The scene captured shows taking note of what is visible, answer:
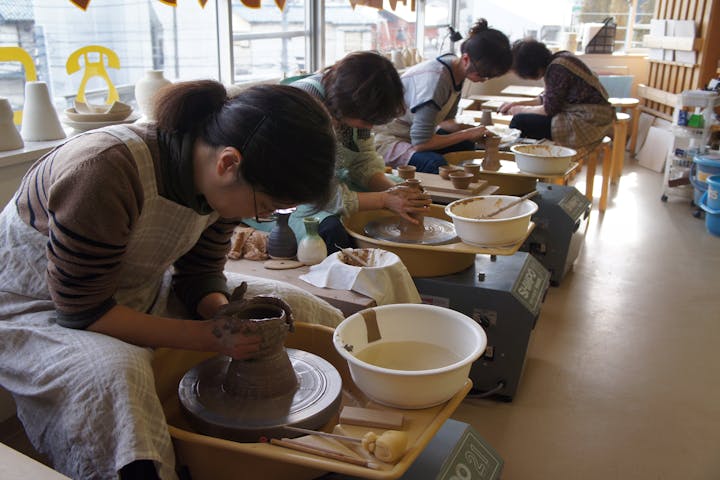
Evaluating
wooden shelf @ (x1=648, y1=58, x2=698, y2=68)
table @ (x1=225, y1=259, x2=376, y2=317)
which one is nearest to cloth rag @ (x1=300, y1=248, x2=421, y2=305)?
table @ (x1=225, y1=259, x2=376, y2=317)

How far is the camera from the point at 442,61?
3514 mm

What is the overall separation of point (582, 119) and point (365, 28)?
6.79 feet

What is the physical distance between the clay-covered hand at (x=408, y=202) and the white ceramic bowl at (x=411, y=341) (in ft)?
3.07

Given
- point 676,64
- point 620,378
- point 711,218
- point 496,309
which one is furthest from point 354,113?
point 676,64

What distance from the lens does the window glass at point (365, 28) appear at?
4723mm

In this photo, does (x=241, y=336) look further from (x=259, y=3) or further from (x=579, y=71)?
(x=579, y=71)

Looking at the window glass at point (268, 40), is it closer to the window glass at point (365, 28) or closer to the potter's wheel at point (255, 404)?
the window glass at point (365, 28)

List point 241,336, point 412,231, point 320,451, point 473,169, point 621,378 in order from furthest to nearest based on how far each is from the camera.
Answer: point 473,169 < point 621,378 < point 412,231 < point 241,336 < point 320,451

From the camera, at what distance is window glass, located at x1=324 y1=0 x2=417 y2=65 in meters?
4.72

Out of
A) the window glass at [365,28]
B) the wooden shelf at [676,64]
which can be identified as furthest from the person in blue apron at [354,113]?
the wooden shelf at [676,64]

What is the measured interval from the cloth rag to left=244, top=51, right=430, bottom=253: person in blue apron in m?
0.22

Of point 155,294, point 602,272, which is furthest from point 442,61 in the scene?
point 155,294

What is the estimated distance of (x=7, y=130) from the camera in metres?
2.04

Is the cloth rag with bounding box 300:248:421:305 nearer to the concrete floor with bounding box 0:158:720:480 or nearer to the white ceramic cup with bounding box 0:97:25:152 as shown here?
the concrete floor with bounding box 0:158:720:480
